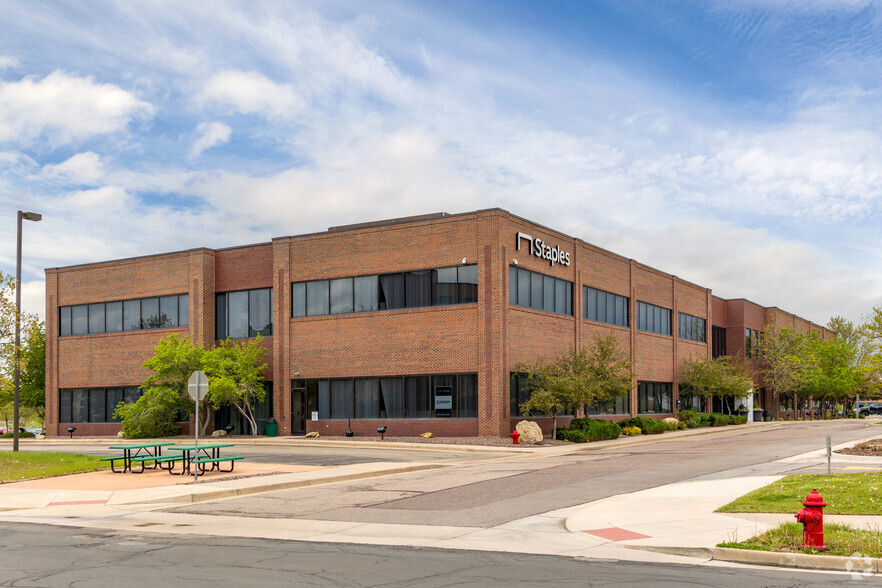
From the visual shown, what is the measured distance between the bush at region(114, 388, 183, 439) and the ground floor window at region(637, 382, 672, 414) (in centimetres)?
2711

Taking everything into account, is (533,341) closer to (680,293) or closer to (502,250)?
(502,250)

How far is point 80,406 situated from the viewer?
51406mm

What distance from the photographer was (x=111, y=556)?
1176 centimetres

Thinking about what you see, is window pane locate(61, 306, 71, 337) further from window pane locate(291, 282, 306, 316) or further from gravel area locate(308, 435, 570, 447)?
gravel area locate(308, 435, 570, 447)

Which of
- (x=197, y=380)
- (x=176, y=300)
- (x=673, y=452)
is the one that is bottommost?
(x=673, y=452)

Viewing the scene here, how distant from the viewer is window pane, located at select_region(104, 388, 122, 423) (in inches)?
1961

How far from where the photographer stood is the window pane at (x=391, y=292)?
41062 millimetres

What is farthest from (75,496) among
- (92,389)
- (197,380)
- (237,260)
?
(92,389)

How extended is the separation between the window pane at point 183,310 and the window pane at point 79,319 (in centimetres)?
743

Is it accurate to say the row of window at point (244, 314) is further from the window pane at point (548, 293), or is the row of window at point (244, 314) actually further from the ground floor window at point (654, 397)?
the ground floor window at point (654, 397)

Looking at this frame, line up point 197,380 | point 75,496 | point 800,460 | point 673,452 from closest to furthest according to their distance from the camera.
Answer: point 75,496 < point 197,380 < point 800,460 < point 673,452

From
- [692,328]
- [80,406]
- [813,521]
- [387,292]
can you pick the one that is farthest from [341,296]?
[813,521]

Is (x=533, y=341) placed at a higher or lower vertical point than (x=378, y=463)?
higher

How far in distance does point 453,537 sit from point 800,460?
1591cm
